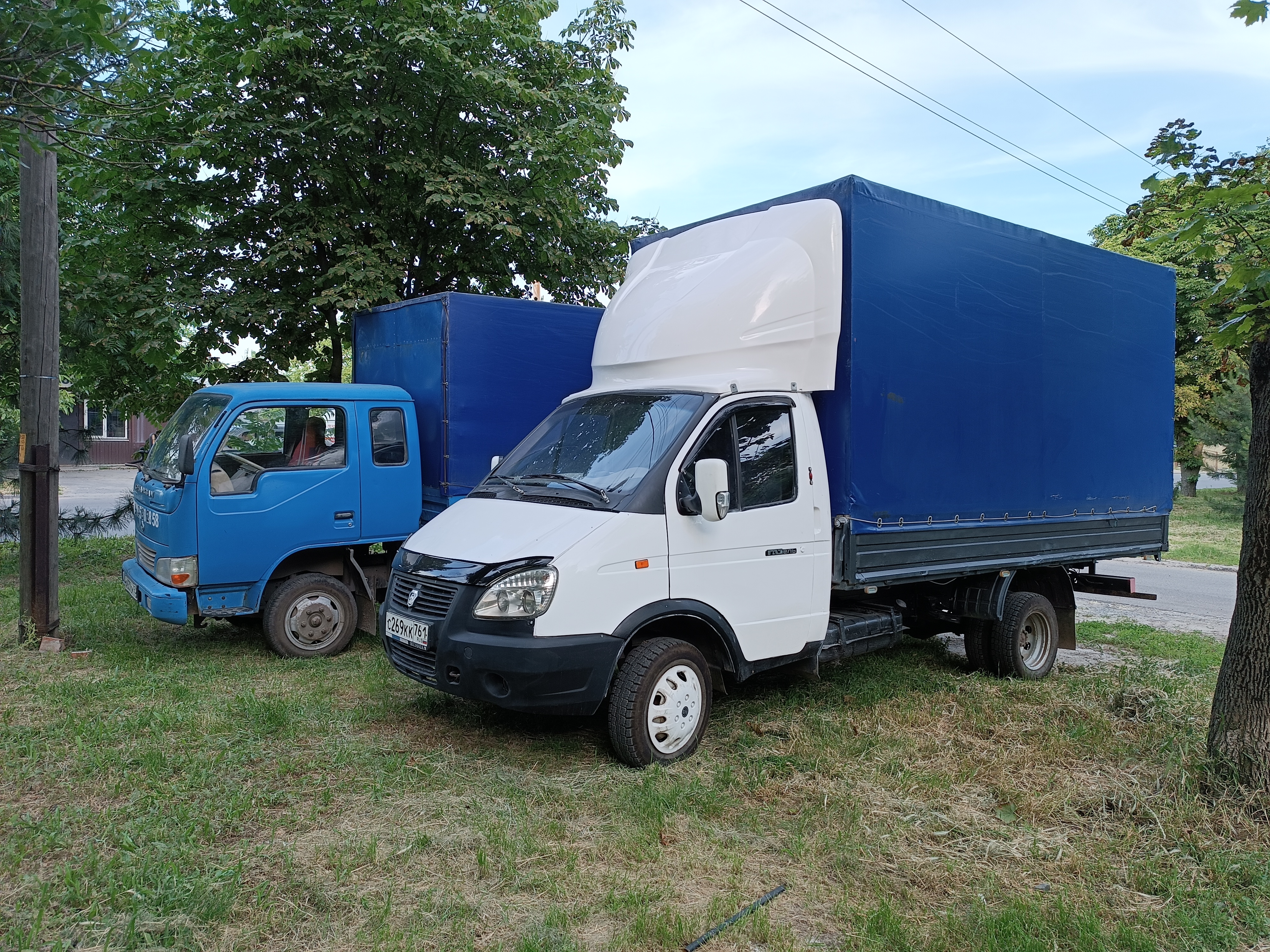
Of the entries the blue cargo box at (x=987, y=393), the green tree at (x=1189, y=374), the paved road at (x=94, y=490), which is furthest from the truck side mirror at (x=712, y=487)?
the green tree at (x=1189, y=374)

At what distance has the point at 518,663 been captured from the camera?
472 centimetres

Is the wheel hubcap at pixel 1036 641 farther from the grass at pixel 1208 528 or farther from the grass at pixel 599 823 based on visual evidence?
the grass at pixel 1208 528

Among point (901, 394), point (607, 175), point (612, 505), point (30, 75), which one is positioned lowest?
point (612, 505)

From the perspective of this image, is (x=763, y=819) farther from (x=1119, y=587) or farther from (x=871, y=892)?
(x=1119, y=587)

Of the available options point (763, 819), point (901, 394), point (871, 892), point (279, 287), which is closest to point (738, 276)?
point (901, 394)

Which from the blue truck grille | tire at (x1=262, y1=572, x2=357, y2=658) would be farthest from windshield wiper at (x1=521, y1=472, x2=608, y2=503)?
the blue truck grille

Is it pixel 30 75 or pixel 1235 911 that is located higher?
pixel 30 75

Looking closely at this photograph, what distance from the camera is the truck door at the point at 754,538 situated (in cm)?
523

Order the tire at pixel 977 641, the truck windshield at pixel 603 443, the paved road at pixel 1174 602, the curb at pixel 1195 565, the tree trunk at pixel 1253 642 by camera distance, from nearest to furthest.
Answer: the tree trunk at pixel 1253 642, the truck windshield at pixel 603 443, the tire at pixel 977 641, the paved road at pixel 1174 602, the curb at pixel 1195 565

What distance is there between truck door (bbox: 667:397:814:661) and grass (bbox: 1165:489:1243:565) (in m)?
12.6

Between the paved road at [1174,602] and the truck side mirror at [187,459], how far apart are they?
29.2ft

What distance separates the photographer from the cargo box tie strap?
19.4ft

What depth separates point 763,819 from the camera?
4512 mm

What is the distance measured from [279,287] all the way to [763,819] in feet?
29.2
